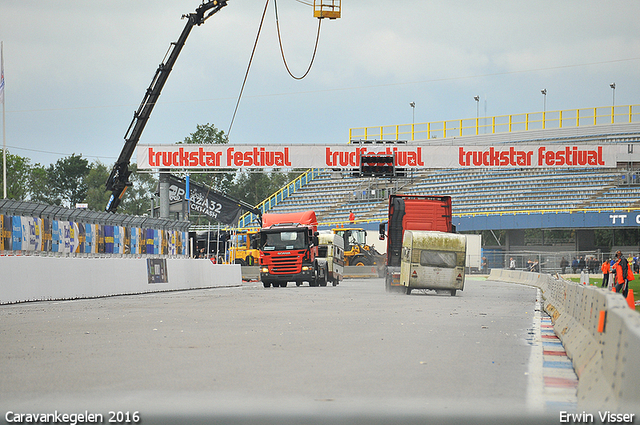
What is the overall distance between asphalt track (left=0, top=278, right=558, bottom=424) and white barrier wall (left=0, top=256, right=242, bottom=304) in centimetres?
413

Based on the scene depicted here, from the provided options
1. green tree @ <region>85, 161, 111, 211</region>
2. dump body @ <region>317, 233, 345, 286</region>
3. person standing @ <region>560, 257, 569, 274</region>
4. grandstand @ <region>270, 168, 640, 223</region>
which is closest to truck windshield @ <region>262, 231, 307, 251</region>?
dump body @ <region>317, 233, 345, 286</region>

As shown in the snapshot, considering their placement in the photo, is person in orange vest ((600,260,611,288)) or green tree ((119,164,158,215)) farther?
green tree ((119,164,158,215))

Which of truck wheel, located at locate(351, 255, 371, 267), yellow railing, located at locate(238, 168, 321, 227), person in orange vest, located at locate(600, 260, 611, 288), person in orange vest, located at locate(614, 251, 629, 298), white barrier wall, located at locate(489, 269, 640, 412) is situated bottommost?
truck wheel, located at locate(351, 255, 371, 267)

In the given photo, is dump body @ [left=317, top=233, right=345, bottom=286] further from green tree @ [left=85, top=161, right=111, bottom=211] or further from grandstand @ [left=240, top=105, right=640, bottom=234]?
green tree @ [left=85, top=161, right=111, bottom=211]

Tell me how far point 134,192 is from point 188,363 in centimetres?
12571

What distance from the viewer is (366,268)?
54.9 metres

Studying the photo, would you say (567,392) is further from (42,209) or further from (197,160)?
(197,160)

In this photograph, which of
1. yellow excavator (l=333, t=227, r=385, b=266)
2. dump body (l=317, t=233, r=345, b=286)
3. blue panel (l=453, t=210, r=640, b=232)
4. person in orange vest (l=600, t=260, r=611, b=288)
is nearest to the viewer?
person in orange vest (l=600, t=260, r=611, b=288)

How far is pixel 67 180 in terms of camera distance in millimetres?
121312

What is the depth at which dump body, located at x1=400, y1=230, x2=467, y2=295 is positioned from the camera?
1067 inches

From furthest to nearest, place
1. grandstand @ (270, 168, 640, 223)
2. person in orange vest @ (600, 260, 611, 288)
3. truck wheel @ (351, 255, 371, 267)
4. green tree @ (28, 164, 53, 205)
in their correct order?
1. green tree @ (28, 164, 53, 205)
2. grandstand @ (270, 168, 640, 223)
3. truck wheel @ (351, 255, 371, 267)
4. person in orange vest @ (600, 260, 611, 288)

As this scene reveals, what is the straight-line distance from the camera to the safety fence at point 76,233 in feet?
65.0

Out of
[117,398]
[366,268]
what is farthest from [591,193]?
[117,398]

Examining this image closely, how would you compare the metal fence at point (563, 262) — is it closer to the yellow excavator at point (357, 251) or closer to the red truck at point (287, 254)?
the yellow excavator at point (357, 251)
